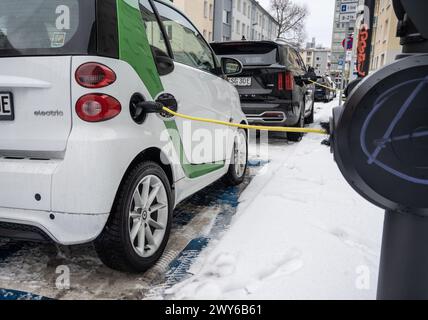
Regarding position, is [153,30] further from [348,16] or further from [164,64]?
[348,16]

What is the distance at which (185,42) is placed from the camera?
3.06m

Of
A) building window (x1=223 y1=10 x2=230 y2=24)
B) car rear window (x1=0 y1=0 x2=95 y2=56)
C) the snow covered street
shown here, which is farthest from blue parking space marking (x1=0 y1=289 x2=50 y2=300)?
building window (x1=223 y1=10 x2=230 y2=24)

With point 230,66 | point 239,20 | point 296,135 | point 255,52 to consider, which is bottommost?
point 296,135

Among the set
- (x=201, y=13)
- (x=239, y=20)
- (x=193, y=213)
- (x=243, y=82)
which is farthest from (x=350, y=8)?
(x=239, y=20)

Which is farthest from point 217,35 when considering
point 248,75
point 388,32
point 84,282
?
point 84,282

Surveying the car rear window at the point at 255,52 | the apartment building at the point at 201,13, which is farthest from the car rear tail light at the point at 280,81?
the apartment building at the point at 201,13

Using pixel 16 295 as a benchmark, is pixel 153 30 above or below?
above

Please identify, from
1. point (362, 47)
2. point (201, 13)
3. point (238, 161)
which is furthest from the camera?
point (201, 13)

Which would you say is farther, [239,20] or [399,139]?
[239,20]

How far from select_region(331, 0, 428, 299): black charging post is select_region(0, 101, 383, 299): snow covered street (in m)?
0.93

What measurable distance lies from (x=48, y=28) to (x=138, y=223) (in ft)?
3.66

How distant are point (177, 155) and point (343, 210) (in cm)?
166

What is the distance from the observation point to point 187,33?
317cm
